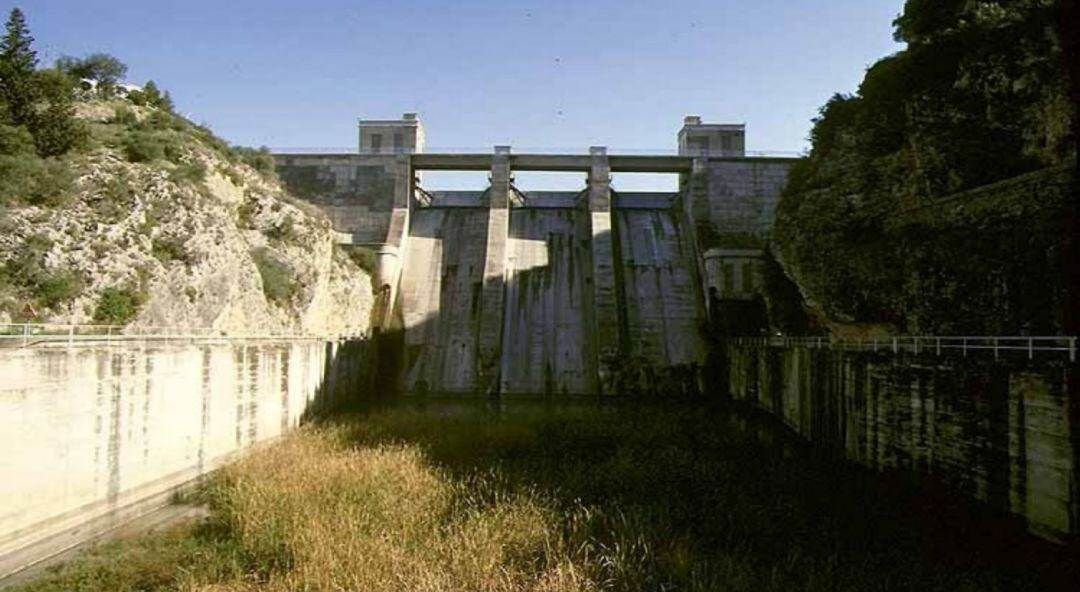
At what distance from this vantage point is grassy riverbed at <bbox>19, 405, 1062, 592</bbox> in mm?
11289

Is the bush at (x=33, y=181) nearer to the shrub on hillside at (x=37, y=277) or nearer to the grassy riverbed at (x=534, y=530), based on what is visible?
the shrub on hillside at (x=37, y=277)

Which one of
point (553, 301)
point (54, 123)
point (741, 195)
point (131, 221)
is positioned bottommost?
point (553, 301)

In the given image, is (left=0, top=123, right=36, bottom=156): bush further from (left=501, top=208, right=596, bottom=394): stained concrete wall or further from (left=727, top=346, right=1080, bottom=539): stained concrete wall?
(left=727, top=346, right=1080, bottom=539): stained concrete wall

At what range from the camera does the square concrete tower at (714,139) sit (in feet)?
157

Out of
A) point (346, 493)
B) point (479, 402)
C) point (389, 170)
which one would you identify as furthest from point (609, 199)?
point (346, 493)

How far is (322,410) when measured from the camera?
29.5 m

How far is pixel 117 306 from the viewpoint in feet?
62.6

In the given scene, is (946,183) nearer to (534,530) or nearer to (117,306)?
(534,530)

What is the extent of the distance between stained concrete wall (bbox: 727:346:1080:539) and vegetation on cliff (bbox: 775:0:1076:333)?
9.05 ft

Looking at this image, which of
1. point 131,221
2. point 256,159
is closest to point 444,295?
point 256,159

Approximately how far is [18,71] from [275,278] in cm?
1050

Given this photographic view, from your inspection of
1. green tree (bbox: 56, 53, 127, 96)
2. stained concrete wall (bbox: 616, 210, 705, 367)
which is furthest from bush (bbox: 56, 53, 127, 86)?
stained concrete wall (bbox: 616, 210, 705, 367)

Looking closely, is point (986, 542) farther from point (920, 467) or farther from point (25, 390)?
point (25, 390)

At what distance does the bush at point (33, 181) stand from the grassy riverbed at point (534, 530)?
9.38 m
